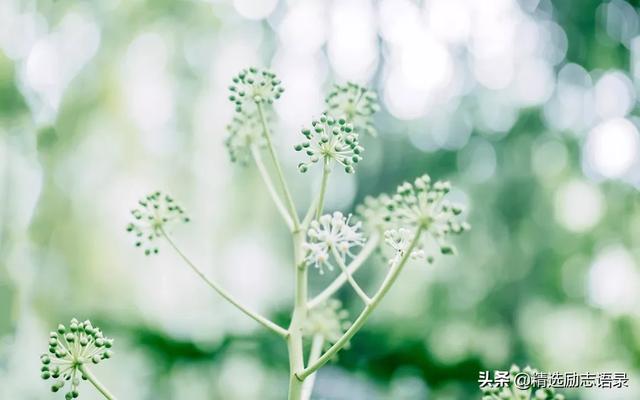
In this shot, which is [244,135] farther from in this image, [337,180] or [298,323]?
[337,180]

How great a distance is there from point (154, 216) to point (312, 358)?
28 centimetres

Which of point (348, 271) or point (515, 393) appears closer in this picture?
point (515, 393)

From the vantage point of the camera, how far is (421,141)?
17.1 feet

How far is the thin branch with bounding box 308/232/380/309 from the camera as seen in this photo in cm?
83

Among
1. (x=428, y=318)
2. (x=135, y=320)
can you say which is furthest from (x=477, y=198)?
(x=135, y=320)

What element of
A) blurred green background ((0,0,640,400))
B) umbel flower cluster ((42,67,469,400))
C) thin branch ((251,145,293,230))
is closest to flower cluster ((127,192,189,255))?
umbel flower cluster ((42,67,469,400))

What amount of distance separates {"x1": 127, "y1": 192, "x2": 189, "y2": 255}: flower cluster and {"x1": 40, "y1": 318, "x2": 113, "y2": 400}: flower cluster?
0.48 ft

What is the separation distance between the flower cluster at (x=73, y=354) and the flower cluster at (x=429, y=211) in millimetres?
365

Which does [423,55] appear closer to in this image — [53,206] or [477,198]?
[477,198]

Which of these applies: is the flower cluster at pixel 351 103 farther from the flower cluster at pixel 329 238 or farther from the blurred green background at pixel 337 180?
the blurred green background at pixel 337 180

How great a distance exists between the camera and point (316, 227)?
779 mm

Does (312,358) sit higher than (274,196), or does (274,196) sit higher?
(274,196)

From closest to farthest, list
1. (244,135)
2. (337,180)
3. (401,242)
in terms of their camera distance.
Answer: (401,242)
(244,135)
(337,180)

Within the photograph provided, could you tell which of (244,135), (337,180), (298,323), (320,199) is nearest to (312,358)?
(298,323)
